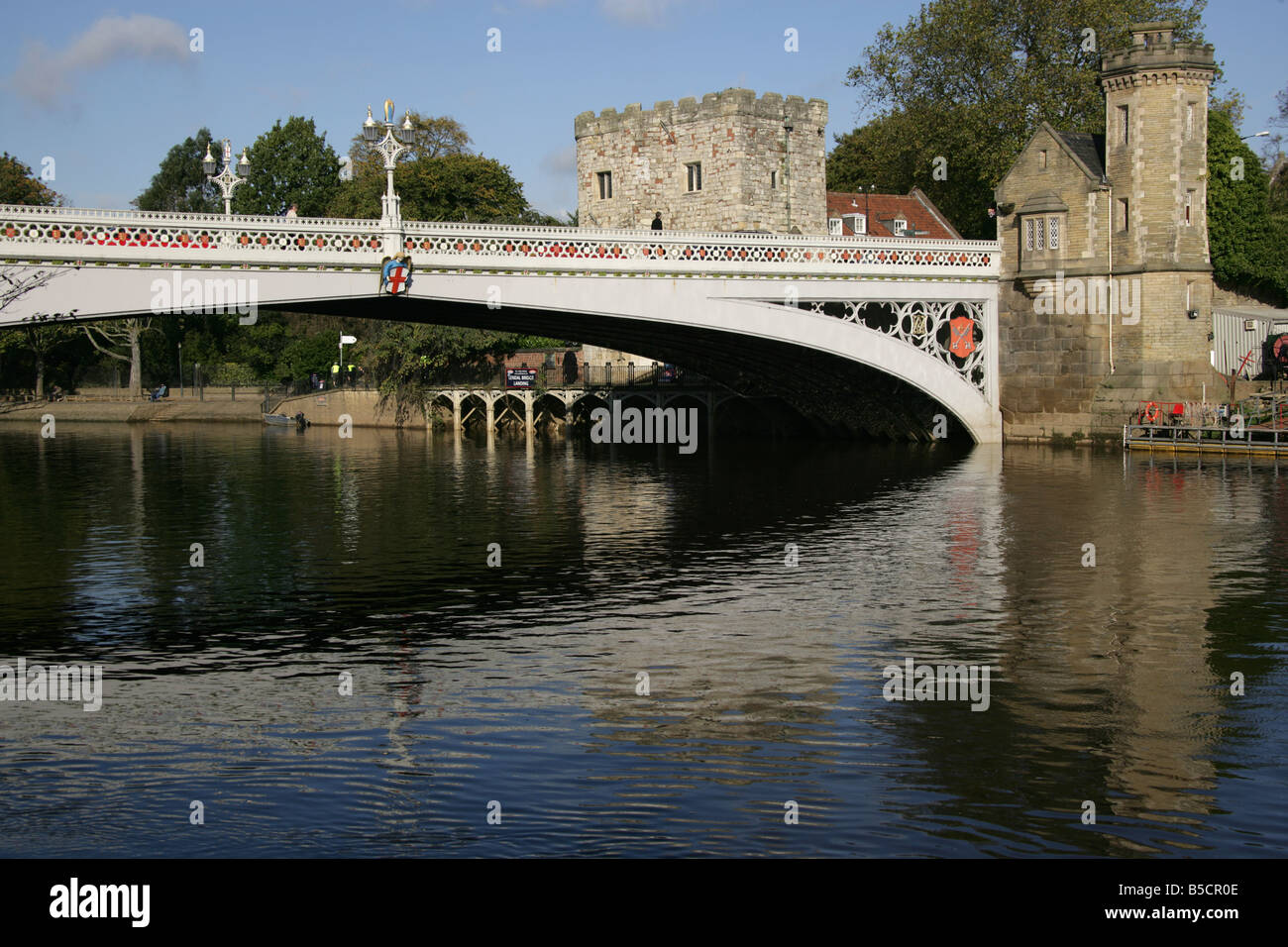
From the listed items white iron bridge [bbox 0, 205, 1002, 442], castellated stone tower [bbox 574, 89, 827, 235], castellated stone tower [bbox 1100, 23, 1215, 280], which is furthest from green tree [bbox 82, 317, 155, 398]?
castellated stone tower [bbox 1100, 23, 1215, 280]

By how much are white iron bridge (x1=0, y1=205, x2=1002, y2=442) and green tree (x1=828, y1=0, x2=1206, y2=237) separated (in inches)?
513

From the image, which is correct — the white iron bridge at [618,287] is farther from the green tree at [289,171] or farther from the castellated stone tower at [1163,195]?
the green tree at [289,171]

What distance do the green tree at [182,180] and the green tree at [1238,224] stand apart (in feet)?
266

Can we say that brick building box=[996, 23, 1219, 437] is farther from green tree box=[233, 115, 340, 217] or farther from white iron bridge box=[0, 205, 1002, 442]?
green tree box=[233, 115, 340, 217]

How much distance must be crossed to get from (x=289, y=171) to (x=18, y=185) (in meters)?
21.3

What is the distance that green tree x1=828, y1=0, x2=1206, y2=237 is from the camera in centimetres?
6162

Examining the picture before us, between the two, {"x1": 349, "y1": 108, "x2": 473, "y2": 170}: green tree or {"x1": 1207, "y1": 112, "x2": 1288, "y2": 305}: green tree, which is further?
{"x1": 349, "y1": 108, "x2": 473, "y2": 170}: green tree

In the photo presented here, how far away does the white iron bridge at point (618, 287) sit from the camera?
31.9 meters

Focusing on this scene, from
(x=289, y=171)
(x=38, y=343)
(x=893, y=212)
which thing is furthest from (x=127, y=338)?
(x=893, y=212)

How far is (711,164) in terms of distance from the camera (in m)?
66.1

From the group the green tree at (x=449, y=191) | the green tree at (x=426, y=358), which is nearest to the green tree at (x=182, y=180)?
the green tree at (x=449, y=191)

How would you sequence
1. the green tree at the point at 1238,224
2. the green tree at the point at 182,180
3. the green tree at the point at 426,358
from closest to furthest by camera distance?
the green tree at the point at 1238,224 → the green tree at the point at 426,358 → the green tree at the point at 182,180
